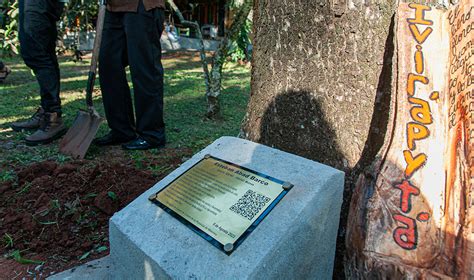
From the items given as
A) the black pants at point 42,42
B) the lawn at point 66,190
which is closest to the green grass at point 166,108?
the lawn at point 66,190

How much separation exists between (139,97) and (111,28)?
0.61 m

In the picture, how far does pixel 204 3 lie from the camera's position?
54.6ft

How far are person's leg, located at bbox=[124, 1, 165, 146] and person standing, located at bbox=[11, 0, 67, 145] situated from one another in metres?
0.84

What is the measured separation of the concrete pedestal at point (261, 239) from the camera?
1321mm

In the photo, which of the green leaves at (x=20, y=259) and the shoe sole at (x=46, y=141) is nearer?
the green leaves at (x=20, y=259)

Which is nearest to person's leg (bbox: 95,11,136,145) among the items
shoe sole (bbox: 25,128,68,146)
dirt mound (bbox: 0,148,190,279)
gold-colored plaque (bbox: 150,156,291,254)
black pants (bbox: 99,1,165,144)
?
black pants (bbox: 99,1,165,144)

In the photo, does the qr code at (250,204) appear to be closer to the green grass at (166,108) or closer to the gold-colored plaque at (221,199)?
the gold-colored plaque at (221,199)

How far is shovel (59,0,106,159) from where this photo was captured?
3.22 meters

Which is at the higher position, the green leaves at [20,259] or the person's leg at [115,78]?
the person's leg at [115,78]

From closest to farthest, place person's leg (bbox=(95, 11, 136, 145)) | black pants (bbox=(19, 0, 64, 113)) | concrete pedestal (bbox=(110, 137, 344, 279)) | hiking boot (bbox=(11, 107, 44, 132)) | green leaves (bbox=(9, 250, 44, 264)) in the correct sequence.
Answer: concrete pedestal (bbox=(110, 137, 344, 279)) → green leaves (bbox=(9, 250, 44, 264)) → person's leg (bbox=(95, 11, 136, 145)) → black pants (bbox=(19, 0, 64, 113)) → hiking boot (bbox=(11, 107, 44, 132))

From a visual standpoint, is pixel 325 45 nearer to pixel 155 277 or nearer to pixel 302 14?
pixel 302 14

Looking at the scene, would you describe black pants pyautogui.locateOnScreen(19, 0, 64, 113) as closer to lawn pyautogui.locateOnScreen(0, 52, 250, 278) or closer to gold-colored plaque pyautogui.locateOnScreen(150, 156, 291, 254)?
lawn pyautogui.locateOnScreen(0, 52, 250, 278)

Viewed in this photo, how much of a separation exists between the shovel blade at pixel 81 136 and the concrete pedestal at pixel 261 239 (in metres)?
1.73

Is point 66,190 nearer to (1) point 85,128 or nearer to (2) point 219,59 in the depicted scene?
(1) point 85,128
